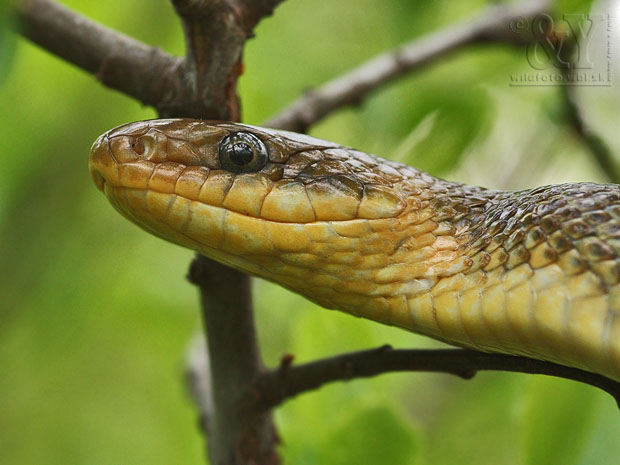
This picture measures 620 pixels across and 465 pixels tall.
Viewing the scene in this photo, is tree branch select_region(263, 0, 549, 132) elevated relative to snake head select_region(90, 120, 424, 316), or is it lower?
elevated

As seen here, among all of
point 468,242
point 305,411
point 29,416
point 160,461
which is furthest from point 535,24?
point 29,416

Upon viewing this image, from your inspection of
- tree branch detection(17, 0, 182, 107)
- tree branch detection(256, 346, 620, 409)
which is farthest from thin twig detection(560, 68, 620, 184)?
tree branch detection(17, 0, 182, 107)

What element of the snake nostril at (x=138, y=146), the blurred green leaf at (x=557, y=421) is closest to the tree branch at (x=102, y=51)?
the snake nostril at (x=138, y=146)

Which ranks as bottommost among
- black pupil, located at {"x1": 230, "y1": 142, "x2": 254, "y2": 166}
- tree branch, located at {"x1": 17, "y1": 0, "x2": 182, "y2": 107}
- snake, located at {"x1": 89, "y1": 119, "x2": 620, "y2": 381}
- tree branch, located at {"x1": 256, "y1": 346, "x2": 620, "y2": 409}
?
tree branch, located at {"x1": 256, "y1": 346, "x2": 620, "y2": 409}

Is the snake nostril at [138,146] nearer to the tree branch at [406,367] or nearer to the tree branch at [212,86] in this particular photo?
the tree branch at [212,86]

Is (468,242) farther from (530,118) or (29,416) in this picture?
(29,416)

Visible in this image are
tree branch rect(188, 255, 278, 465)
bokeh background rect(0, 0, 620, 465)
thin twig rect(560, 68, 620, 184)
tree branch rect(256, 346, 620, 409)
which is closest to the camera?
tree branch rect(256, 346, 620, 409)

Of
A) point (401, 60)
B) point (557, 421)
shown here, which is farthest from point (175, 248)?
point (557, 421)

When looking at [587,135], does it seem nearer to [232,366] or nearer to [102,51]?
[232,366]

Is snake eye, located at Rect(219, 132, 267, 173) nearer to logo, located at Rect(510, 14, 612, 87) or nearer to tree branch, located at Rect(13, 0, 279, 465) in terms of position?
tree branch, located at Rect(13, 0, 279, 465)
